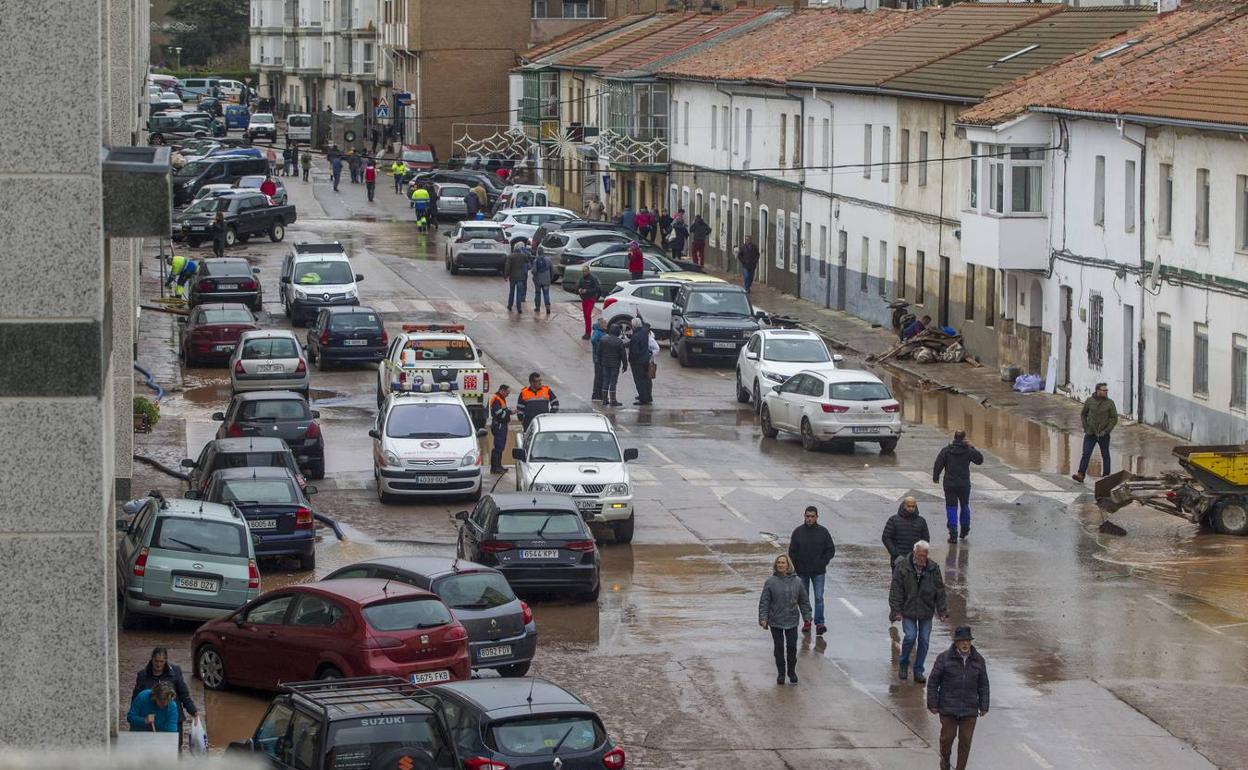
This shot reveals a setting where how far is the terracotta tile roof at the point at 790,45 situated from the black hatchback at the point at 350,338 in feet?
65.8

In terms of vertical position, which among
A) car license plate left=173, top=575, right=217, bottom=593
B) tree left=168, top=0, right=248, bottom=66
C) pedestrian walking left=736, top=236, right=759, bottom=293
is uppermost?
tree left=168, top=0, right=248, bottom=66

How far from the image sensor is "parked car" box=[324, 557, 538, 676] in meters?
19.8

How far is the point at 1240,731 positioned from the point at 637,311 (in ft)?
96.9

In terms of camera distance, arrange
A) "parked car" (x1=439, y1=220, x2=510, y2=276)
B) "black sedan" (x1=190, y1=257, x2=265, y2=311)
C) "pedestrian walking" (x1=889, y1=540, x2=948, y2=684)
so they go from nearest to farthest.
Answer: "pedestrian walking" (x1=889, y1=540, x2=948, y2=684), "black sedan" (x1=190, y1=257, x2=265, y2=311), "parked car" (x1=439, y1=220, x2=510, y2=276)

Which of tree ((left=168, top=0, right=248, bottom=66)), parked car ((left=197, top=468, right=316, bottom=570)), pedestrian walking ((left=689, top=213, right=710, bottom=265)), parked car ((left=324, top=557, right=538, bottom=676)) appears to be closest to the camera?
parked car ((left=324, top=557, right=538, bottom=676))

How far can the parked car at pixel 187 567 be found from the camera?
2183 centimetres

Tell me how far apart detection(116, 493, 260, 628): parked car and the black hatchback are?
64.0 ft

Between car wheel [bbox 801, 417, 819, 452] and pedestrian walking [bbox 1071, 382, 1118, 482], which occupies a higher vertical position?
pedestrian walking [bbox 1071, 382, 1118, 482]

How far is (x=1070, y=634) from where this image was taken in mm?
22344

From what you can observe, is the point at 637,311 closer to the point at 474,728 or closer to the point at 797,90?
the point at 797,90

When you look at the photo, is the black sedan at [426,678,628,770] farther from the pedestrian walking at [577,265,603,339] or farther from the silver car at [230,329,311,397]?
the pedestrian walking at [577,265,603,339]

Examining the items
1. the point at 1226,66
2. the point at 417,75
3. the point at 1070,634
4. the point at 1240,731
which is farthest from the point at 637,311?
the point at 417,75

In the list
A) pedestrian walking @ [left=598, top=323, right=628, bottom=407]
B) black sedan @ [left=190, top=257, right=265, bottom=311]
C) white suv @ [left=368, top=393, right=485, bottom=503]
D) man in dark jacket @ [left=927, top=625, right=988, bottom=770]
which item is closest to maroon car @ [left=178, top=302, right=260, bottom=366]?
black sedan @ [left=190, top=257, right=265, bottom=311]

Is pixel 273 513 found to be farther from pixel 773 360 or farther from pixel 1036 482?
pixel 773 360
